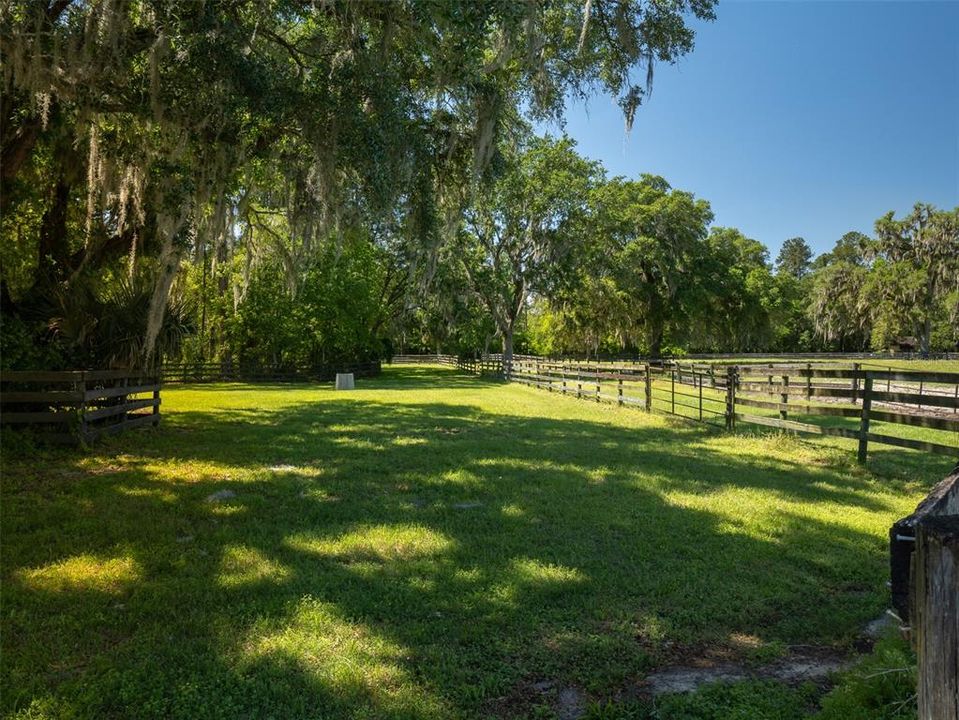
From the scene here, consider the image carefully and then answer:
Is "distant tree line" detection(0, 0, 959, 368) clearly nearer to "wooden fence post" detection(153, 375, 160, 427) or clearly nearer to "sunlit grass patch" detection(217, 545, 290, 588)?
"wooden fence post" detection(153, 375, 160, 427)

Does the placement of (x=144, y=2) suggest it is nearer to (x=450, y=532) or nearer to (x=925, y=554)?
(x=450, y=532)

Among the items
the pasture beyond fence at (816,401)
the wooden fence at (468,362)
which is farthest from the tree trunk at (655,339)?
the pasture beyond fence at (816,401)

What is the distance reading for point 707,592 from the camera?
13.0 ft

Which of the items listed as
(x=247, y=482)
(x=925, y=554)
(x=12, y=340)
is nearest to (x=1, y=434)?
(x=12, y=340)

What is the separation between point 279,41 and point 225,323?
2452 cm

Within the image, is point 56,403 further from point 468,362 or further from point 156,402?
point 468,362

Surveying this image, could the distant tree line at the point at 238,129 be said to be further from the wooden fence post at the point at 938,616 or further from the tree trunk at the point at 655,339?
the tree trunk at the point at 655,339

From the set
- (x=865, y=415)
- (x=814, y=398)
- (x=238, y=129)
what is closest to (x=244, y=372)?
(x=238, y=129)

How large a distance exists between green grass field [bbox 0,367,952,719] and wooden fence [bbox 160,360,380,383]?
21043 mm

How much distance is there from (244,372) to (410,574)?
27.2 metres

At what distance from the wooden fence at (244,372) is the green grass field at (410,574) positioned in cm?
2104

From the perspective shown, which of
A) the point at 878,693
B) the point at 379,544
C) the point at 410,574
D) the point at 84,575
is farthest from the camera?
the point at 379,544

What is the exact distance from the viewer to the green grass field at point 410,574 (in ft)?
9.49

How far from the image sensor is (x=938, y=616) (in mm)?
1199
